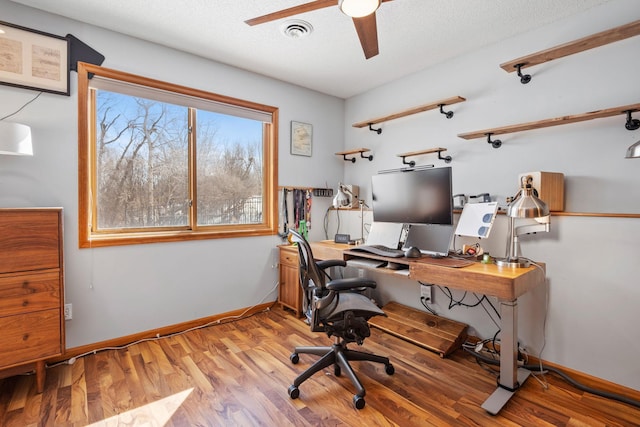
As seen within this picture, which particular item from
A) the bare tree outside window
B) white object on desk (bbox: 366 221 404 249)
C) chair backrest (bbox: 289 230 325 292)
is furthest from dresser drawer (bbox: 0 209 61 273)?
white object on desk (bbox: 366 221 404 249)

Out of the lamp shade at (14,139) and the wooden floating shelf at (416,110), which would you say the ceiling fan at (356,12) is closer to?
the wooden floating shelf at (416,110)

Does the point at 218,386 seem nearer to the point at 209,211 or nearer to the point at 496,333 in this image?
the point at 209,211

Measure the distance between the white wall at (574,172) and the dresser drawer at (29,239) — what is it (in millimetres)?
2977

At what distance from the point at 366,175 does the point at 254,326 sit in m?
2.02

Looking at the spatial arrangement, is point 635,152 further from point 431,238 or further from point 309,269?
point 309,269

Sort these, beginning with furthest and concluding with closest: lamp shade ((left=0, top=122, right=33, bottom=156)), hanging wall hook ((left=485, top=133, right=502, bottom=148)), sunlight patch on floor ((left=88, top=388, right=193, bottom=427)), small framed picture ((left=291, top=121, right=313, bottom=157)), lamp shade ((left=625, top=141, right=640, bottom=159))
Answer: small framed picture ((left=291, top=121, right=313, bottom=157)), hanging wall hook ((left=485, top=133, right=502, bottom=148)), lamp shade ((left=0, top=122, right=33, bottom=156)), sunlight patch on floor ((left=88, top=388, right=193, bottom=427)), lamp shade ((left=625, top=141, right=640, bottom=159))

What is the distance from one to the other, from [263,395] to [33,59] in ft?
8.71

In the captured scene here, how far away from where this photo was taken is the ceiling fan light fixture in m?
1.37

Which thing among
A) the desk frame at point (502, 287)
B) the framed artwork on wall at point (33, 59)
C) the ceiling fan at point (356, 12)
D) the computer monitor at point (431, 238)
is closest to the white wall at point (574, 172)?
the desk frame at point (502, 287)

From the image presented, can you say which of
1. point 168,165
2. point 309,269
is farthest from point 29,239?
point 309,269

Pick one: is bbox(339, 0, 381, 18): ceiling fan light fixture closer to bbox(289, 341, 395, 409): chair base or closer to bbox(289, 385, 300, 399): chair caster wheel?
bbox(289, 341, 395, 409): chair base

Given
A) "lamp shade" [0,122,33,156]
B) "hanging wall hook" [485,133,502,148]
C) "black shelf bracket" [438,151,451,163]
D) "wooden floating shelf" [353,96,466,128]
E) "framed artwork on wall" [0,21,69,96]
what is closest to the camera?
"lamp shade" [0,122,33,156]

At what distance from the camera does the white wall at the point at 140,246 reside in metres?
2.08

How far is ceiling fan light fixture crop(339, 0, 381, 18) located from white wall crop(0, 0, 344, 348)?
6.00ft
